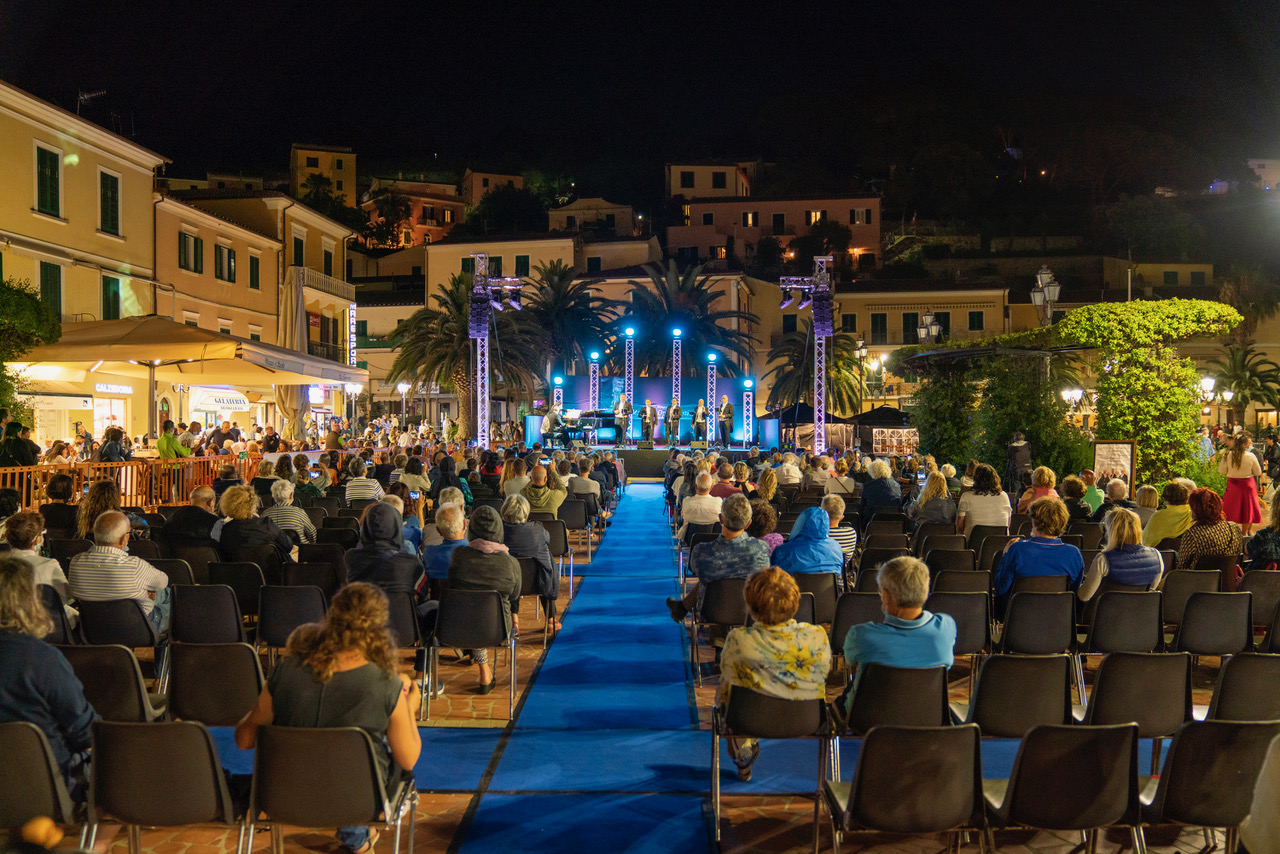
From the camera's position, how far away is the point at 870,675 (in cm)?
399

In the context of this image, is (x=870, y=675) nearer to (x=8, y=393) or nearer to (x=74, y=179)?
(x=8, y=393)

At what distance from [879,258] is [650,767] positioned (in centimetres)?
5525

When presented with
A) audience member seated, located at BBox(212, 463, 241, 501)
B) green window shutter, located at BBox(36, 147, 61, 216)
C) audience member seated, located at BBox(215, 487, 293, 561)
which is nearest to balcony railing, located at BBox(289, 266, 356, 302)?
green window shutter, located at BBox(36, 147, 61, 216)

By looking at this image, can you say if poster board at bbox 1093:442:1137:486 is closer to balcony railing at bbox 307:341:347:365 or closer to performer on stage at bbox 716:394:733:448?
performer on stage at bbox 716:394:733:448

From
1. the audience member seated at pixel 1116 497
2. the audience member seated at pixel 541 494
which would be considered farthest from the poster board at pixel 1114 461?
the audience member seated at pixel 541 494

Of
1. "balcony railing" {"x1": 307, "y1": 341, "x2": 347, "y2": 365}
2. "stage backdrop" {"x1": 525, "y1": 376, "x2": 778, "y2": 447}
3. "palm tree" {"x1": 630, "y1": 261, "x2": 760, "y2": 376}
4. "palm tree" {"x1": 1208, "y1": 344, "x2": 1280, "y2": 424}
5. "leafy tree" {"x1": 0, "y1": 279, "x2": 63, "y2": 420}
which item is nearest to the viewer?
"leafy tree" {"x1": 0, "y1": 279, "x2": 63, "y2": 420}

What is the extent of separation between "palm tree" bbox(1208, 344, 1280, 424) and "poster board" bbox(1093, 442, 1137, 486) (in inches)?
1243

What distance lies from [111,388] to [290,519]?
55.8 ft

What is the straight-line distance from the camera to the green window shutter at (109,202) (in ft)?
78.9

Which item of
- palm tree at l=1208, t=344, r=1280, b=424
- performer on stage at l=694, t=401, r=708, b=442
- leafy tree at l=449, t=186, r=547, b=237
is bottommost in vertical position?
performer on stage at l=694, t=401, r=708, b=442

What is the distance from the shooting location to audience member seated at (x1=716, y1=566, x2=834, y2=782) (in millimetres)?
4121

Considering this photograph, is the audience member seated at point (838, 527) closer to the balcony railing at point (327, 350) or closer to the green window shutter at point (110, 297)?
the green window shutter at point (110, 297)

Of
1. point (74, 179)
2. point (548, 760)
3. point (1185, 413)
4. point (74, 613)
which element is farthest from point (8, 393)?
point (1185, 413)

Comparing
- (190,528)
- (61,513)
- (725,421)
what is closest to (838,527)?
(190,528)
